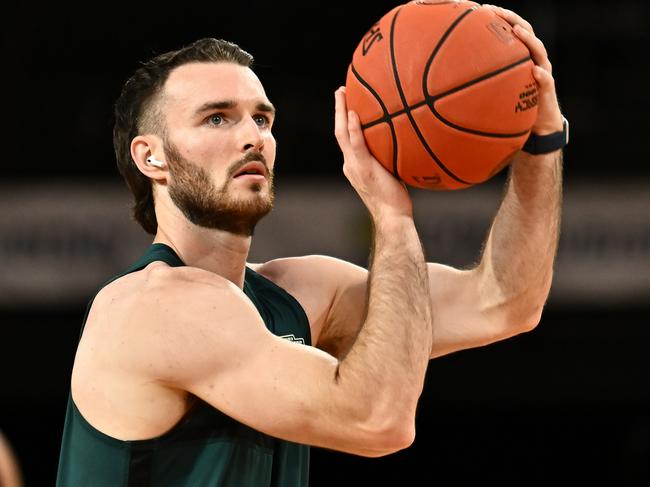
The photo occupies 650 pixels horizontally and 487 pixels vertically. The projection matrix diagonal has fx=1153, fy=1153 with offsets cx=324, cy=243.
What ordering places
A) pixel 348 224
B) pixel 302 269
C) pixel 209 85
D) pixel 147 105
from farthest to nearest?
pixel 348 224 → pixel 302 269 → pixel 147 105 → pixel 209 85

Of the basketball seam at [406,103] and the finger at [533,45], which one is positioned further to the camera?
the finger at [533,45]

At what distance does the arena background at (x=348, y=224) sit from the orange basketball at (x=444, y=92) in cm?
475

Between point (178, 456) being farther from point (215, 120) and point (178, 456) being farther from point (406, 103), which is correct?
point (406, 103)

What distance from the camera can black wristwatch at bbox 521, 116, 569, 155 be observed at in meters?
3.58

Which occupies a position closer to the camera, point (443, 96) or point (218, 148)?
point (443, 96)

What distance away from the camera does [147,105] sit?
3.77m

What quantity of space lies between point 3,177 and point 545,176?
18.4ft

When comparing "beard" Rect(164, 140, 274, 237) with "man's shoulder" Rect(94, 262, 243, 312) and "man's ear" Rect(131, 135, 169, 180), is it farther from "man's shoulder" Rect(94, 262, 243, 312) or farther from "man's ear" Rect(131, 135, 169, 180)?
"man's shoulder" Rect(94, 262, 243, 312)

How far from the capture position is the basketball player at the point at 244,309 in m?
3.14

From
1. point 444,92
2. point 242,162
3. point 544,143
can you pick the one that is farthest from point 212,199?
point 544,143

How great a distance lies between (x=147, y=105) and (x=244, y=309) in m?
0.91

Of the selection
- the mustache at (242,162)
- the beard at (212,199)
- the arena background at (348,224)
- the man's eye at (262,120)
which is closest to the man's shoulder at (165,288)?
the beard at (212,199)

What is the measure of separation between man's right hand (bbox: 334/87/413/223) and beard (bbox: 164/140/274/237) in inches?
12.0

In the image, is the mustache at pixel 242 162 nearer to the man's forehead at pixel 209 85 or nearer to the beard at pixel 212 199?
the beard at pixel 212 199
